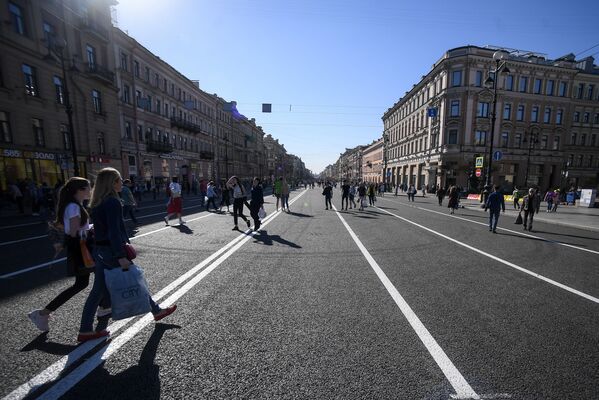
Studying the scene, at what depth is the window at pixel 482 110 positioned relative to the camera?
34.4m

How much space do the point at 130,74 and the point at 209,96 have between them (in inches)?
765

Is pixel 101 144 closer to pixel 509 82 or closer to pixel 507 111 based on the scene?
pixel 507 111

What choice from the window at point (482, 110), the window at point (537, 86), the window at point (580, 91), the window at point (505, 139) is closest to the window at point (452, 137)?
the window at point (482, 110)

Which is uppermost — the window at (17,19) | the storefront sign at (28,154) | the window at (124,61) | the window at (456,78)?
the window at (456,78)

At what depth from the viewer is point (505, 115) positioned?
35938mm

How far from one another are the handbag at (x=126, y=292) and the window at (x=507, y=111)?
46259 mm

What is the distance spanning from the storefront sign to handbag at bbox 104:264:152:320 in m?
21.2

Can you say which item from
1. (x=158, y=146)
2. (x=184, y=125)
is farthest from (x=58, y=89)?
(x=184, y=125)

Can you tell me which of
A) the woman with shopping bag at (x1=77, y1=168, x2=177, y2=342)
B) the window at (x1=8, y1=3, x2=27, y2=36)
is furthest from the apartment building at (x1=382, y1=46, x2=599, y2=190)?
the window at (x1=8, y1=3, x2=27, y2=36)

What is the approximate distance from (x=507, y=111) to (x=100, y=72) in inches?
1893

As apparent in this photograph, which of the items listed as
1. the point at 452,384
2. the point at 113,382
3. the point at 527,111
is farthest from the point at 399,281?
the point at 527,111

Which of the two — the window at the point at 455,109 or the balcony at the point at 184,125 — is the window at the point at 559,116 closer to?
the window at the point at 455,109

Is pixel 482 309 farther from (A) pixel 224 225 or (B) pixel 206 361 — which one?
(A) pixel 224 225

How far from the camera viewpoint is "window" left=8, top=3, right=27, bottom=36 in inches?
662
